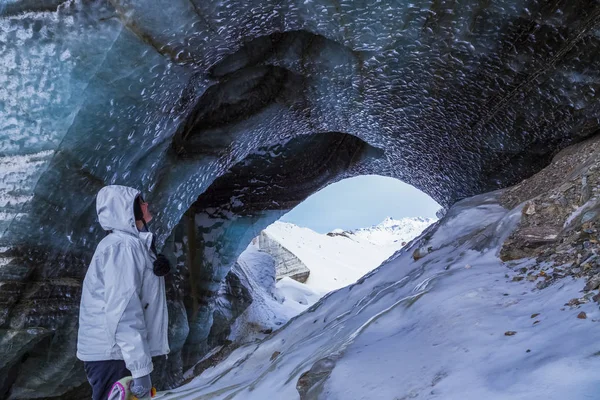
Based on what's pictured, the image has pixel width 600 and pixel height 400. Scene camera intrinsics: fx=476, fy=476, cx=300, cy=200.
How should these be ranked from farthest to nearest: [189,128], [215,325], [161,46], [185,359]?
1. [215,325]
2. [185,359]
3. [189,128]
4. [161,46]

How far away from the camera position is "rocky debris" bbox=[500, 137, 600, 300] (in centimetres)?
182

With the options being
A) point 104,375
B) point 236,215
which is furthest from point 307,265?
point 104,375

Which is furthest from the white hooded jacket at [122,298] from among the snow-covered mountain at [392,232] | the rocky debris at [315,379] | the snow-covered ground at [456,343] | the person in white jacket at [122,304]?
the snow-covered mountain at [392,232]

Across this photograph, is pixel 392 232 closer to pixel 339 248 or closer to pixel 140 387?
pixel 339 248

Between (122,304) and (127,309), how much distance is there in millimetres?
35

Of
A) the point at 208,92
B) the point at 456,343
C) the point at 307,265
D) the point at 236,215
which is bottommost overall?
the point at 307,265

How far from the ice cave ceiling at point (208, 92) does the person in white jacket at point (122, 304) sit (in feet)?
3.21

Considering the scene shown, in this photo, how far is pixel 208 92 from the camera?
4.39 metres

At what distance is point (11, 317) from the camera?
3.32 m

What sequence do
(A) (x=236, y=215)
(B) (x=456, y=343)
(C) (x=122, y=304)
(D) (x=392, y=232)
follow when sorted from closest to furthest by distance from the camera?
(B) (x=456, y=343) → (C) (x=122, y=304) → (A) (x=236, y=215) → (D) (x=392, y=232)

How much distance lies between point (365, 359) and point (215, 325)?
5657 mm

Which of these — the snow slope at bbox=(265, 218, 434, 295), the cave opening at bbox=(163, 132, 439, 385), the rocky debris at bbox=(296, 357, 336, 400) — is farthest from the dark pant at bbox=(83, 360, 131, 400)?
the snow slope at bbox=(265, 218, 434, 295)

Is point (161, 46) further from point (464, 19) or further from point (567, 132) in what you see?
point (567, 132)

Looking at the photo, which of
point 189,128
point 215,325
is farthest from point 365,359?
point 215,325
